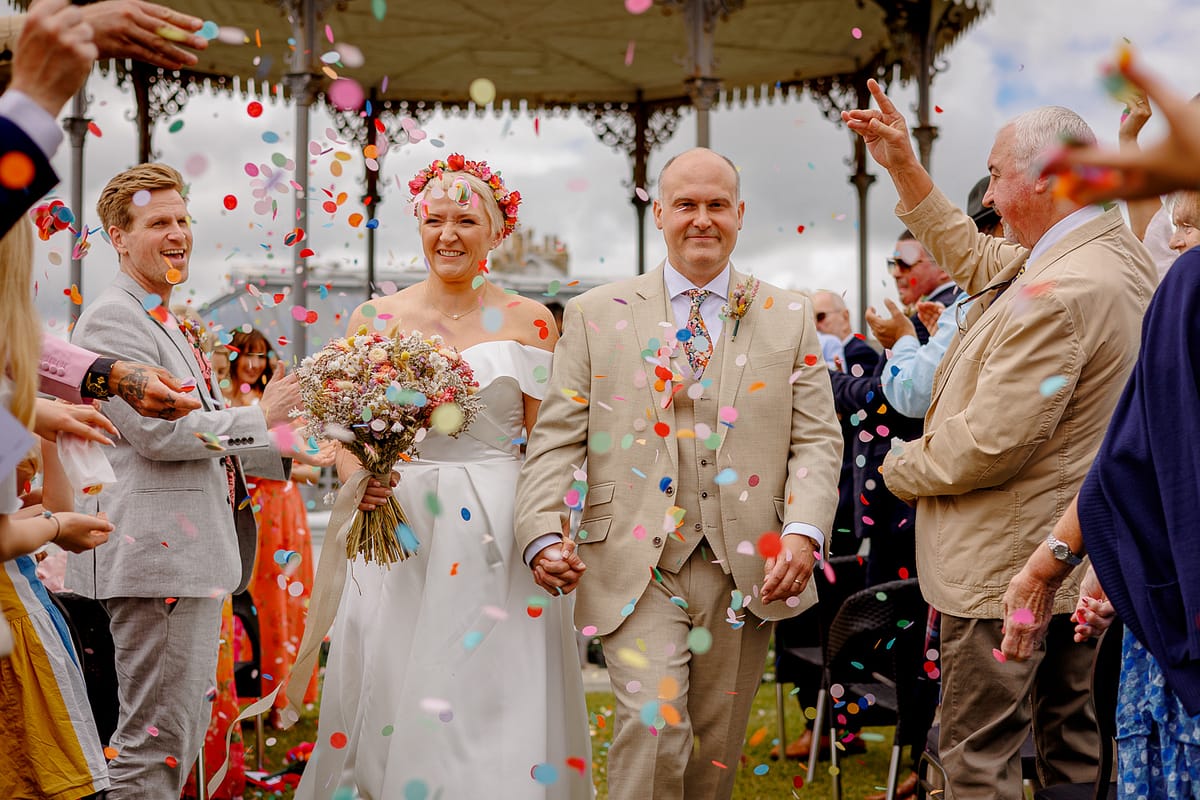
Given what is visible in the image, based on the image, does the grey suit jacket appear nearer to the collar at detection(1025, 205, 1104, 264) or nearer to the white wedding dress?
the white wedding dress

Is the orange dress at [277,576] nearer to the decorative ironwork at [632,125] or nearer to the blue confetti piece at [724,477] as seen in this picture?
the blue confetti piece at [724,477]

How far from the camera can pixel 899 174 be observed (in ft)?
12.6

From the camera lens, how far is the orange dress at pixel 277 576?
21.3 feet

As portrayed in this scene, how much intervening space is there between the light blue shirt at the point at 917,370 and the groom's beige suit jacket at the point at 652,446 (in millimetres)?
566

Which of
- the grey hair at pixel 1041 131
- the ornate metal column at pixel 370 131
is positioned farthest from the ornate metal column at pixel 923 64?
the grey hair at pixel 1041 131

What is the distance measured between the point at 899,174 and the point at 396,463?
200 cm

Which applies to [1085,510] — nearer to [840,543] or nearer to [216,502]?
[216,502]

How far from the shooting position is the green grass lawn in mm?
5465

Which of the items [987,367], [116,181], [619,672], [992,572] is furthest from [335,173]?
[992,572]

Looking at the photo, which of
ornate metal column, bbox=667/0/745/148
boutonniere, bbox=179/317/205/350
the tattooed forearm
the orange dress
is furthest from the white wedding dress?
ornate metal column, bbox=667/0/745/148

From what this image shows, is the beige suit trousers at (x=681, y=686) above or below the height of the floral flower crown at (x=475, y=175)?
below

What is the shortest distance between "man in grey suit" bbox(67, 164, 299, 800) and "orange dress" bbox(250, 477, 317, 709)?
2.59 m

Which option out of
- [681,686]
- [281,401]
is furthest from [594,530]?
[281,401]

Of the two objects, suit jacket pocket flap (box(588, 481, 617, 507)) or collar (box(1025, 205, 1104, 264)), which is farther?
suit jacket pocket flap (box(588, 481, 617, 507))
